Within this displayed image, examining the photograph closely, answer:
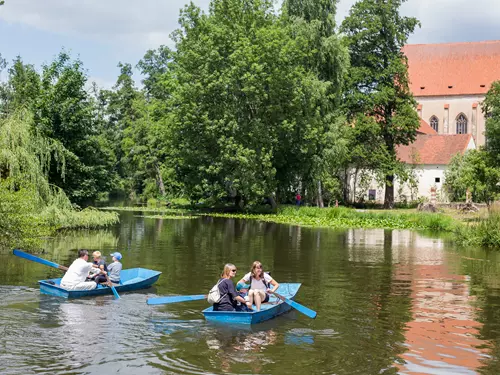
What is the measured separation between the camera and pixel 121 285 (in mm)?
18125

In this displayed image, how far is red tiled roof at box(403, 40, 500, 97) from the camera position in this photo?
268ft

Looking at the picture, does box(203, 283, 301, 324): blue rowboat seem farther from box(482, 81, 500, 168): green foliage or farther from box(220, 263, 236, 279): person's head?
box(482, 81, 500, 168): green foliage

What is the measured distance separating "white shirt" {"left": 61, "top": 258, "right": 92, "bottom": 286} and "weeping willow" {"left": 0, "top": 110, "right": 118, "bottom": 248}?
5.95m

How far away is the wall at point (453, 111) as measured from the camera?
81062mm

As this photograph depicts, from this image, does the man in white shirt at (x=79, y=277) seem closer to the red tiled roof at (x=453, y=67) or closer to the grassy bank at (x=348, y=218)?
the grassy bank at (x=348, y=218)

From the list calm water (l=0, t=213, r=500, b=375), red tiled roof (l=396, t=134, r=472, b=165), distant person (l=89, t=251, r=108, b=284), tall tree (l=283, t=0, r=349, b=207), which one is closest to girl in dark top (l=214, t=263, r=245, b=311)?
calm water (l=0, t=213, r=500, b=375)

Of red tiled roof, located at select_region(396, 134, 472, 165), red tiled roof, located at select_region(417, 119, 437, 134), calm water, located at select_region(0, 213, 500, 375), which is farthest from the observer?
red tiled roof, located at select_region(417, 119, 437, 134)

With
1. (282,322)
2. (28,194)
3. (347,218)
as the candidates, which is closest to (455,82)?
(347,218)

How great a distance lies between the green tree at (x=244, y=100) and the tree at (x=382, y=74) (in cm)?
907

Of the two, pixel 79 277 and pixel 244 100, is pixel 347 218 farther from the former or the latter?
pixel 79 277

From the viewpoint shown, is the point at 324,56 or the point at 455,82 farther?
the point at 455,82

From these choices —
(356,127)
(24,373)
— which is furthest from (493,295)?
(356,127)

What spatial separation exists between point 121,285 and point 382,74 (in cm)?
4566

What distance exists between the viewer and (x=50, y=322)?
14.3 m
